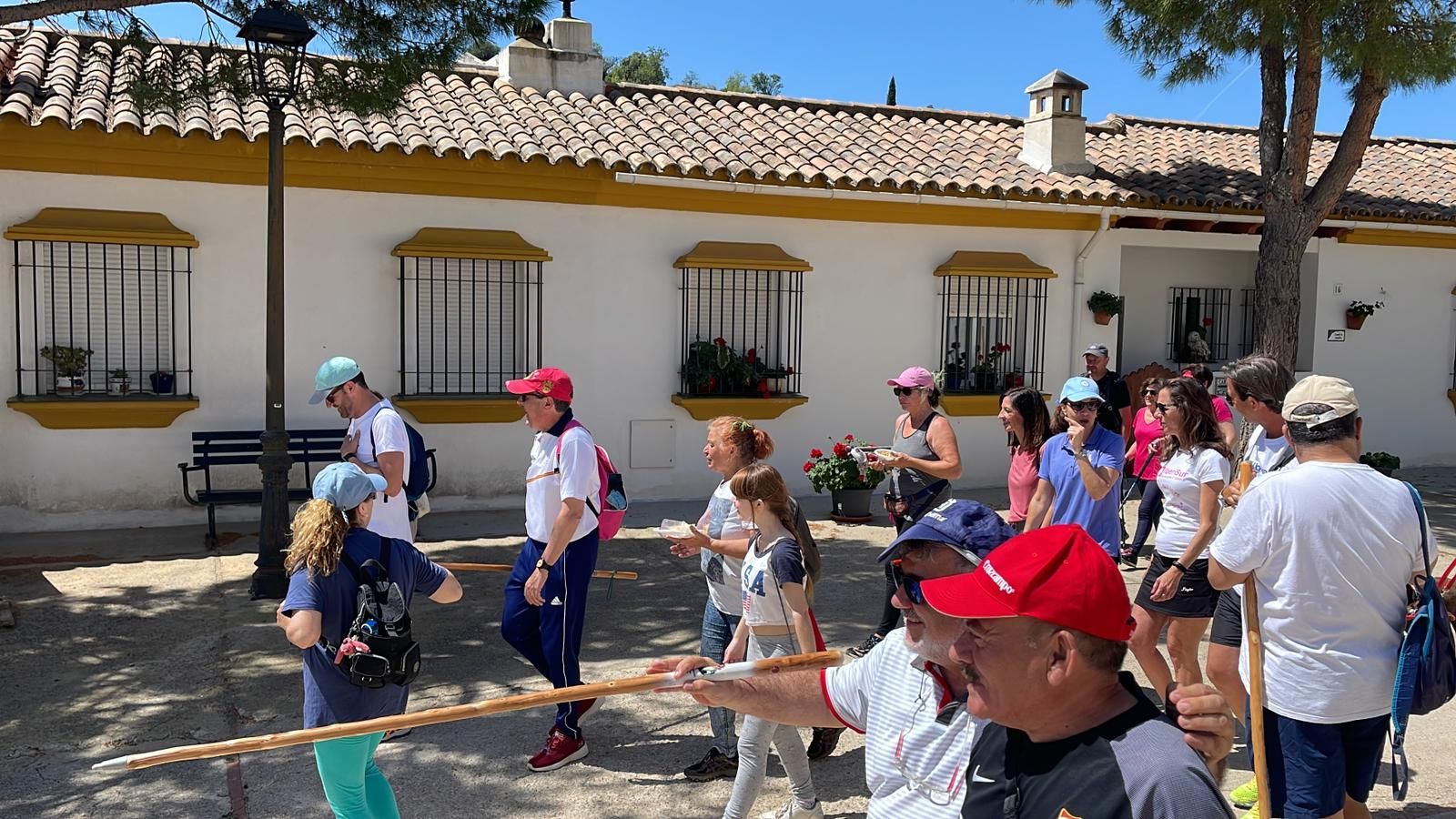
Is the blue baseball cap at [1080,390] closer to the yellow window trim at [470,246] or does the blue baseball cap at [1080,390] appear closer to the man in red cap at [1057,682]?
the man in red cap at [1057,682]

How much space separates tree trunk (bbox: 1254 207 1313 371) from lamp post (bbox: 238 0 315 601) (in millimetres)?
8595

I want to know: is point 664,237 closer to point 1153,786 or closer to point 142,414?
point 142,414

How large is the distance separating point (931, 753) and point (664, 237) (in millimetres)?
8921

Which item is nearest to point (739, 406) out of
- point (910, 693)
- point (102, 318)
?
point (102, 318)

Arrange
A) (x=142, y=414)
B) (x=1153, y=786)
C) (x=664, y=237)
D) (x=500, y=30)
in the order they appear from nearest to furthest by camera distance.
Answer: (x=1153, y=786)
(x=500, y=30)
(x=142, y=414)
(x=664, y=237)

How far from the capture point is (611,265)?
10578mm

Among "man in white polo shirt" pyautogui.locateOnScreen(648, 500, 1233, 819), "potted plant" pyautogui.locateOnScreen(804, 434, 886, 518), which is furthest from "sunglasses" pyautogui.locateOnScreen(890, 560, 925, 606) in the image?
"potted plant" pyautogui.locateOnScreen(804, 434, 886, 518)

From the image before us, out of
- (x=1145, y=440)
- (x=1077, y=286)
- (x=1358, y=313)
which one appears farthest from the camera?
(x=1358, y=313)

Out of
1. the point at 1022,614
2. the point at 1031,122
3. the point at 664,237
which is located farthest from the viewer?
the point at 1031,122

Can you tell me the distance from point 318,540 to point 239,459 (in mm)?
6300

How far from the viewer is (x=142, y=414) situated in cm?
909

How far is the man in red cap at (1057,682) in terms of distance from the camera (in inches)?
64.7

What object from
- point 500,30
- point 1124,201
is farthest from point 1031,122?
point 500,30

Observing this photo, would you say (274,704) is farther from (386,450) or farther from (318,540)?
(318,540)
